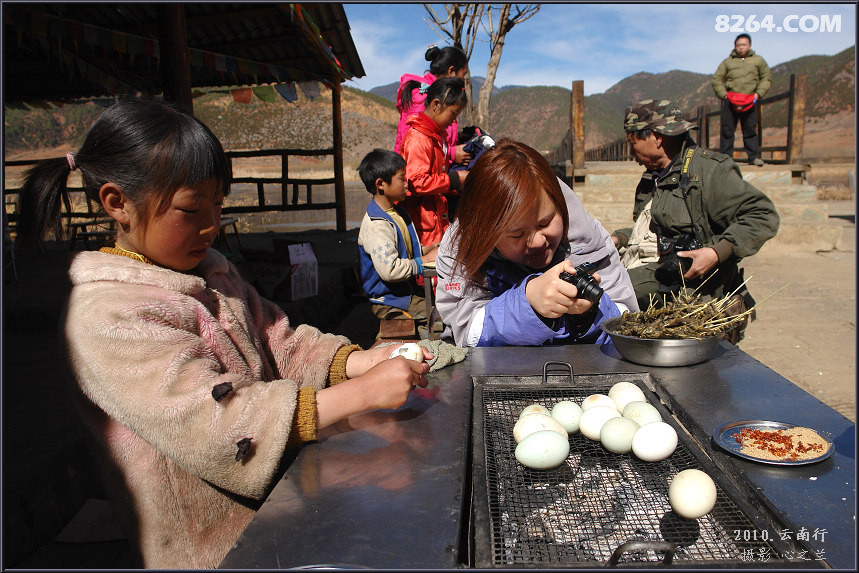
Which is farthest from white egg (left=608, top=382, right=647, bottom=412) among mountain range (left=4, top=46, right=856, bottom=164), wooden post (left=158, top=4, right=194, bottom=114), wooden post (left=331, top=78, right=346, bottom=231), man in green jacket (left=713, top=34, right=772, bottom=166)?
mountain range (left=4, top=46, right=856, bottom=164)

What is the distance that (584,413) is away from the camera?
4.76ft

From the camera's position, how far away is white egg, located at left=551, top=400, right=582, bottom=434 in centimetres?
145

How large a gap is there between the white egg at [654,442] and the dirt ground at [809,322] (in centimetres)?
274

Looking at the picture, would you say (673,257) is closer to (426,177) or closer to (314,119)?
(426,177)

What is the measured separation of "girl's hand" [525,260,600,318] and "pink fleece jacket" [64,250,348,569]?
0.94 metres

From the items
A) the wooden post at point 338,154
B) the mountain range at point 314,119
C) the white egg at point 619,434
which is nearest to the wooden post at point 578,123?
the wooden post at point 338,154

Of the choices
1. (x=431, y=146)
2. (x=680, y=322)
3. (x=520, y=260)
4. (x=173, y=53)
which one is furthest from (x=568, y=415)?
(x=173, y=53)

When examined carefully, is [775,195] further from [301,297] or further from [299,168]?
[299,168]

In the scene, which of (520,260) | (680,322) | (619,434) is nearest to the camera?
(619,434)

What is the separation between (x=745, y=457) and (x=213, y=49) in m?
9.51

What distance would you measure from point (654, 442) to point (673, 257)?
238cm

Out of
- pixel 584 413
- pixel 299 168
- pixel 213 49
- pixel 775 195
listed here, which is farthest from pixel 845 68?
pixel 584 413

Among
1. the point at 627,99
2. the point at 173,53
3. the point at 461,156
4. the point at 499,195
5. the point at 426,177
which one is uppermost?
the point at 627,99

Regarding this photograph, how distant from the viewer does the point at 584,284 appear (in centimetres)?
185
